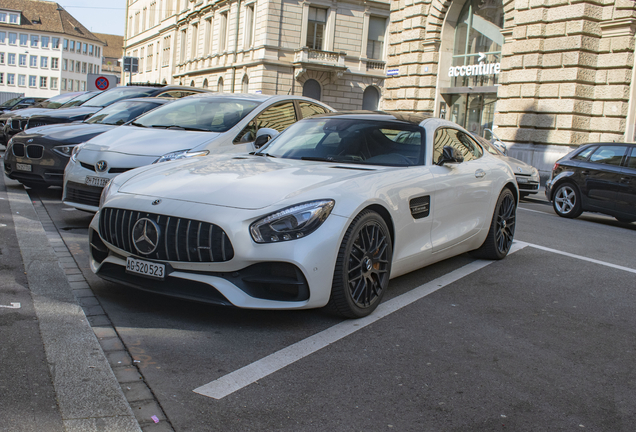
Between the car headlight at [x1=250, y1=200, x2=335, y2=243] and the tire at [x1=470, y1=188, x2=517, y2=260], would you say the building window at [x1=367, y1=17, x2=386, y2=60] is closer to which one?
the tire at [x1=470, y1=188, x2=517, y2=260]

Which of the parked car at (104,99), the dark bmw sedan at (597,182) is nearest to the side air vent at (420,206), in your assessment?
the parked car at (104,99)

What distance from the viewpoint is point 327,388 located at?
11.0 ft

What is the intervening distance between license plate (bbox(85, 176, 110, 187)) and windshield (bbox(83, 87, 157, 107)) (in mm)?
4966

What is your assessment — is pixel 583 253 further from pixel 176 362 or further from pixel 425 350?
pixel 176 362

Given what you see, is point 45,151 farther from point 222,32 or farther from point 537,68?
point 222,32

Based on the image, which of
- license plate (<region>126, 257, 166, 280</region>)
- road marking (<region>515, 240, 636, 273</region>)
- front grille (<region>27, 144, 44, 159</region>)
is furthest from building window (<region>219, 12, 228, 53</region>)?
license plate (<region>126, 257, 166, 280</region>)

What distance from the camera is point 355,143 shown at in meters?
5.57

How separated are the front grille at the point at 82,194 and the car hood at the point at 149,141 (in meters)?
0.47

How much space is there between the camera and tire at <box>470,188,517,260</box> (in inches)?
261

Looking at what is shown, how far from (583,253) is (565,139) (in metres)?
13.5

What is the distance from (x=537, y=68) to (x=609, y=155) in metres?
9.89

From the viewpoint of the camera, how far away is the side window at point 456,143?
579 centimetres

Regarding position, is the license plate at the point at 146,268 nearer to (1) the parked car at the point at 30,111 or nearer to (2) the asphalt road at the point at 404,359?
(2) the asphalt road at the point at 404,359

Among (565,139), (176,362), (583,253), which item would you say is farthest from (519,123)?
(176,362)
